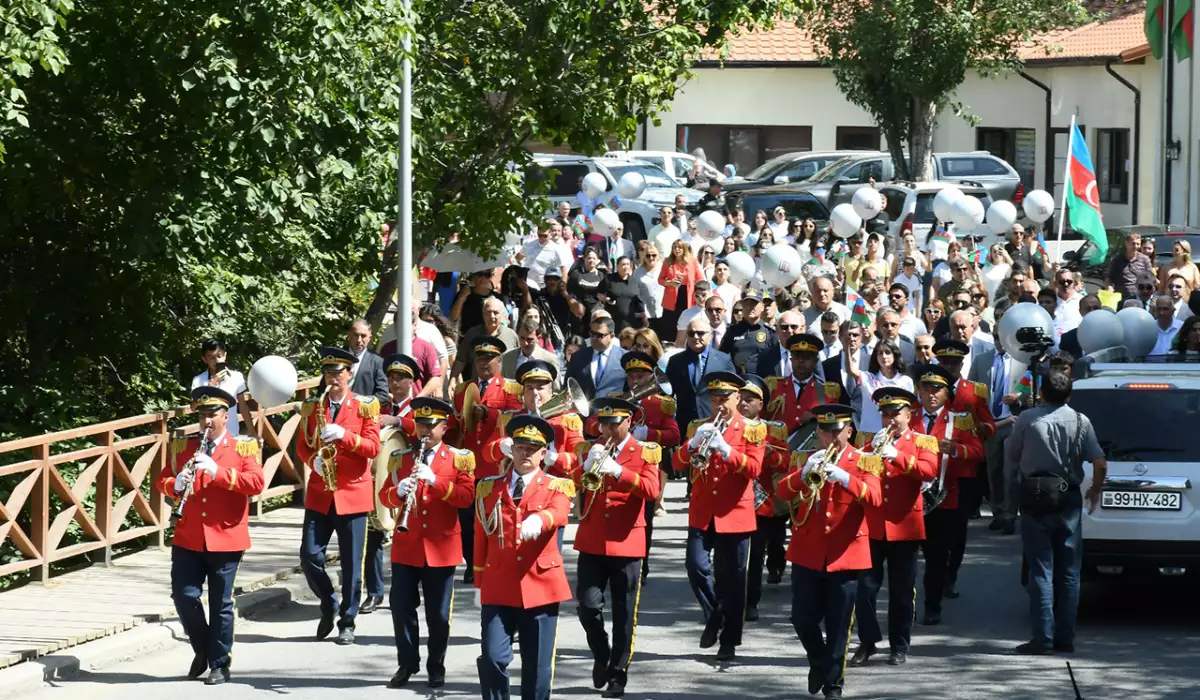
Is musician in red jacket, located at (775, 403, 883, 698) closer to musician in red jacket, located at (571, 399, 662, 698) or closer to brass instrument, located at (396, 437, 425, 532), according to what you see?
musician in red jacket, located at (571, 399, 662, 698)

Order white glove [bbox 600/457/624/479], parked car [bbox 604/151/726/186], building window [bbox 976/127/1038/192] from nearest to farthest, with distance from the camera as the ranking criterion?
1. white glove [bbox 600/457/624/479]
2. parked car [bbox 604/151/726/186]
3. building window [bbox 976/127/1038/192]

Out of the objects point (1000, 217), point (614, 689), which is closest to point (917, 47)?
point (1000, 217)

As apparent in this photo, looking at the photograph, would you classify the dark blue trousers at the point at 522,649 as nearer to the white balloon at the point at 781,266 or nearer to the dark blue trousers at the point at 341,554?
the dark blue trousers at the point at 341,554

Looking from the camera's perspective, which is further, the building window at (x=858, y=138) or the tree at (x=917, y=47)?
the building window at (x=858, y=138)

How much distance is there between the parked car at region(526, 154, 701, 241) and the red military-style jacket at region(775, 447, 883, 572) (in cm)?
2343

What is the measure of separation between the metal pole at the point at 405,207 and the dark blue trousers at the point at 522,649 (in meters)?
6.21

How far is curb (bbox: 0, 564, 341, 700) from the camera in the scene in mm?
10938

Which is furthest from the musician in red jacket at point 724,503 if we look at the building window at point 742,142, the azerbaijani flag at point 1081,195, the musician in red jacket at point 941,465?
the building window at point 742,142

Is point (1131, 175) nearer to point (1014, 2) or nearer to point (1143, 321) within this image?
point (1014, 2)

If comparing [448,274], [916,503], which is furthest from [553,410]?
[448,274]

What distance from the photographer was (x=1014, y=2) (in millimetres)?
40656

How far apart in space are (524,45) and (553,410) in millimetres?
7784

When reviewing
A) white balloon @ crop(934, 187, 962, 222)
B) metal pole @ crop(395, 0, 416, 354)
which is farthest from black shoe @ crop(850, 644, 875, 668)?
white balloon @ crop(934, 187, 962, 222)

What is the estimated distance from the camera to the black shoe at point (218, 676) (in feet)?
36.0
